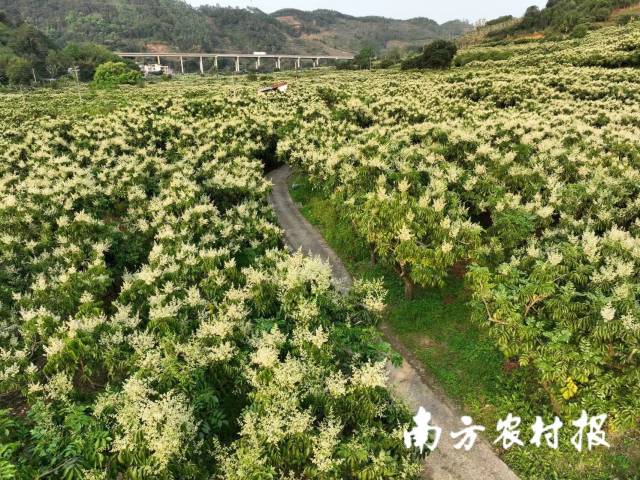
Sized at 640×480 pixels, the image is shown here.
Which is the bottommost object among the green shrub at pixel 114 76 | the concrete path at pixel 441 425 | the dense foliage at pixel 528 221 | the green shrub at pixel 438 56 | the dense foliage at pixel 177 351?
the concrete path at pixel 441 425

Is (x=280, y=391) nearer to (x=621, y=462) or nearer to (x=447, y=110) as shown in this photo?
(x=621, y=462)

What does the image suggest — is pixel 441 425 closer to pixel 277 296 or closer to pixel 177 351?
pixel 277 296

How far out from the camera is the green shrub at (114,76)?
4469 inches

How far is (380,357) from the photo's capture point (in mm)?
14555

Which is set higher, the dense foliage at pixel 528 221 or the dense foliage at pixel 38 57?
the dense foliage at pixel 38 57

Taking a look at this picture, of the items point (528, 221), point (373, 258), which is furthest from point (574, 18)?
point (528, 221)

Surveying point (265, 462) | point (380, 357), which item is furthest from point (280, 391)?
point (380, 357)

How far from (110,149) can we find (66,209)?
1585 centimetres

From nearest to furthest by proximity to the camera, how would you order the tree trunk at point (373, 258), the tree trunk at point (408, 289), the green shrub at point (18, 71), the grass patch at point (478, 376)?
1. the grass patch at point (478, 376)
2. the tree trunk at point (408, 289)
3. the tree trunk at point (373, 258)
4. the green shrub at point (18, 71)

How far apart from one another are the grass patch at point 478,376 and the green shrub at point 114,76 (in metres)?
113

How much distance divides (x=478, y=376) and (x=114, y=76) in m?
128

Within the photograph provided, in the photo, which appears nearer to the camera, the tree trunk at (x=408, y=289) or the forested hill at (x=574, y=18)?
the tree trunk at (x=408, y=289)

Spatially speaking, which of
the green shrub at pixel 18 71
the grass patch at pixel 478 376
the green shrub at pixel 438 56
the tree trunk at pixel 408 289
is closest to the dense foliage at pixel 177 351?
the grass patch at pixel 478 376

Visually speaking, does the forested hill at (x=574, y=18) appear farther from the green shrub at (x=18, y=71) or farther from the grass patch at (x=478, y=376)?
the green shrub at (x=18, y=71)
